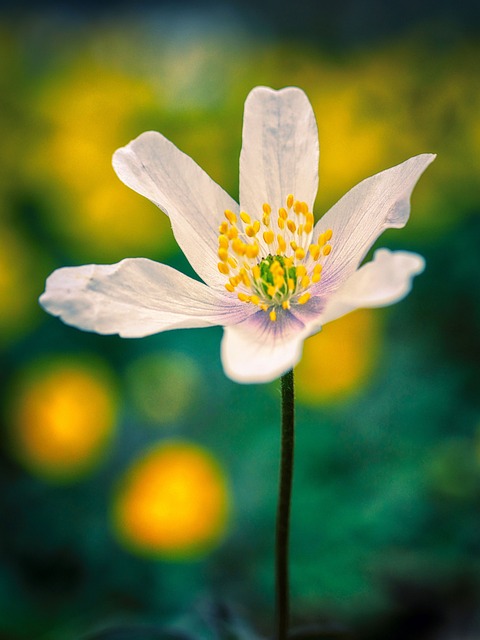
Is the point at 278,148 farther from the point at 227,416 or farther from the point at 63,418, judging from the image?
the point at 63,418

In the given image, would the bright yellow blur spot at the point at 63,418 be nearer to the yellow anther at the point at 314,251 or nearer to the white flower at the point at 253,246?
the white flower at the point at 253,246

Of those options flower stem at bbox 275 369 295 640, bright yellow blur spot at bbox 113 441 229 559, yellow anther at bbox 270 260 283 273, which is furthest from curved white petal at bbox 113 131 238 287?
bright yellow blur spot at bbox 113 441 229 559

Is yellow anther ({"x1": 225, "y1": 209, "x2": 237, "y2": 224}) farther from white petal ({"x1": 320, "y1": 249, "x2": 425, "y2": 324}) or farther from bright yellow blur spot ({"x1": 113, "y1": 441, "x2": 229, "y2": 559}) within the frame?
bright yellow blur spot ({"x1": 113, "y1": 441, "x2": 229, "y2": 559})

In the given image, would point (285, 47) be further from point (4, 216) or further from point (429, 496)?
point (429, 496)

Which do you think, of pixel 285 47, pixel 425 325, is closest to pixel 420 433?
A: pixel 425 325

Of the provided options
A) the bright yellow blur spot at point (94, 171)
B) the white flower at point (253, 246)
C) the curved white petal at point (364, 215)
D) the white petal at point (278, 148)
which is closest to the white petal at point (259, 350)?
the white flower at point (253, 246)

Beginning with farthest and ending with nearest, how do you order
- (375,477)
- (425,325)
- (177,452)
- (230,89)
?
(230,89) → (425,325) → (177,452) → (375,477)
